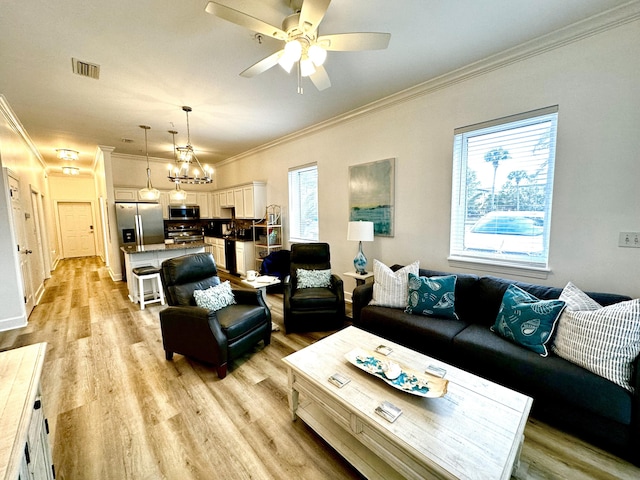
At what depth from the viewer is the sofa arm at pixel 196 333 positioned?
2281 mm

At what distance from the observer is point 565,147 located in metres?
2.28

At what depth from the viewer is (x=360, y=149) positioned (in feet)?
12.5

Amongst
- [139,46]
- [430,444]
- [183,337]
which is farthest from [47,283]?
[430,444]

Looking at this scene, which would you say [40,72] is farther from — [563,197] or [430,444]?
[563,197]

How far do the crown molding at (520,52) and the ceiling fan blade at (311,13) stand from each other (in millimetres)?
1913

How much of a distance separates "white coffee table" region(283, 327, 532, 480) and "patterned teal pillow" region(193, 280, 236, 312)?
1213mm

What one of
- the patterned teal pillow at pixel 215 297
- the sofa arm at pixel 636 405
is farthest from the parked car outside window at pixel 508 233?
the patterned teal pillow at pixel 215 297

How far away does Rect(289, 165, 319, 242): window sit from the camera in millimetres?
4797

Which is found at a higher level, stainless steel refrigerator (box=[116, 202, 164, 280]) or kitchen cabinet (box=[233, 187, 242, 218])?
kitchen cabinet (box=[233, 187, 242, 218])

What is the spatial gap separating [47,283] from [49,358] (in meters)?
4.25

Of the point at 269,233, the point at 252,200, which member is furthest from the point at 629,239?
the point at 252,200

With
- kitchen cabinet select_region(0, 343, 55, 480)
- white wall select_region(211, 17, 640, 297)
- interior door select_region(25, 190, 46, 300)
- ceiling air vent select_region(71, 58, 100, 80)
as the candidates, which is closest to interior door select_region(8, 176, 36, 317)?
interior door select_region(25, 190, 46, 300)

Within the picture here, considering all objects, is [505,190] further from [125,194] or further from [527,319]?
[125,194]

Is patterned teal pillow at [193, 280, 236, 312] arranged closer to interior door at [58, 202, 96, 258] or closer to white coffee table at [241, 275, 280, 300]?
white coffee table at [241, 275, 280, 300]
